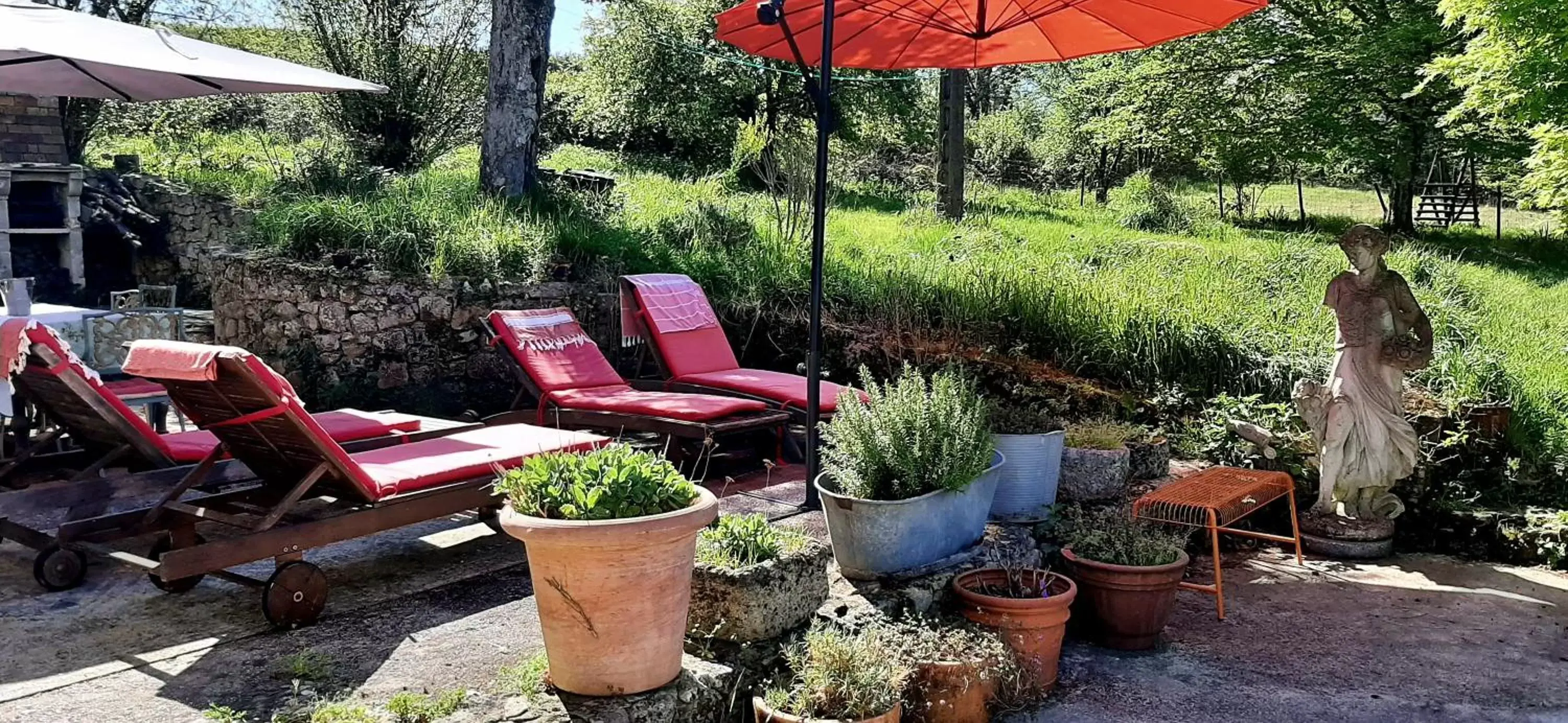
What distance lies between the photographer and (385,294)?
728 centimetres

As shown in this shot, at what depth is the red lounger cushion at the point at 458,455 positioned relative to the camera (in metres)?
4.10

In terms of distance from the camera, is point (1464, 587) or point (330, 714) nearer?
point (330, 714)

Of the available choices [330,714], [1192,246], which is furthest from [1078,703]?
[1192,246]

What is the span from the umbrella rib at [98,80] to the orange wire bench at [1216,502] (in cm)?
544

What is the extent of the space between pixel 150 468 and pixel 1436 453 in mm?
6172

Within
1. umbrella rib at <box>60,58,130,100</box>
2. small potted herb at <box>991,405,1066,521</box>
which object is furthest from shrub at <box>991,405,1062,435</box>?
umbrella rib at <box>60,58,130,100</box>

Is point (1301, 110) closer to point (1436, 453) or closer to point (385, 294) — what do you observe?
point (1436, 453)

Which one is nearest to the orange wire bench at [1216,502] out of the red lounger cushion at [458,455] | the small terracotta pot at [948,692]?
the small terracotta pot at [948,692]

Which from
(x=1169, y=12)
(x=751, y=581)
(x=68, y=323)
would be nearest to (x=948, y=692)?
(x=751, y=581)

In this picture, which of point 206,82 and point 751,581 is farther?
point 206,82

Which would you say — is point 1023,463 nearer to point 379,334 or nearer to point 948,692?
point 948,692

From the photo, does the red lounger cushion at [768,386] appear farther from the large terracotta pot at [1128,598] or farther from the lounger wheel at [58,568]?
the lounger wheel at [58,568]

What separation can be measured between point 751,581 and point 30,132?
11813 millimetres

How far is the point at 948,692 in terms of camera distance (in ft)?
11.3
